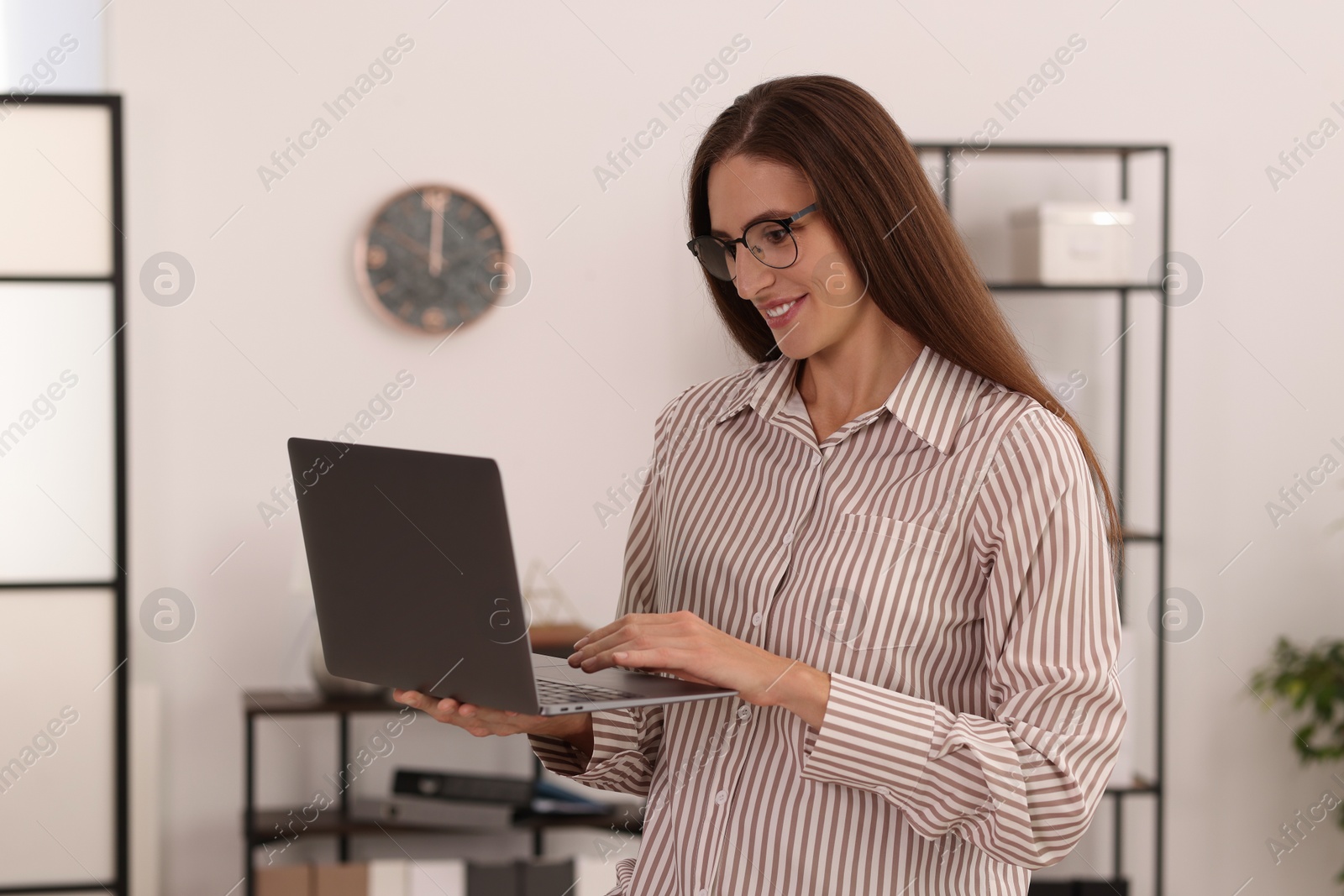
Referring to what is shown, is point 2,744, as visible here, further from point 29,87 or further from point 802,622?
point 802,622

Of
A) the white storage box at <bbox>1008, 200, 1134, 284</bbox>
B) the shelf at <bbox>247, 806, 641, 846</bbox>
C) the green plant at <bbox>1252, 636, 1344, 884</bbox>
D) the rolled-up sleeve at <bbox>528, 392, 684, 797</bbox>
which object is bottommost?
the shelf at <bbox>247, 806, 641, 846</bbox>

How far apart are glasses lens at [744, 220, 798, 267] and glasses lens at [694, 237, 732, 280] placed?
0.19 ft

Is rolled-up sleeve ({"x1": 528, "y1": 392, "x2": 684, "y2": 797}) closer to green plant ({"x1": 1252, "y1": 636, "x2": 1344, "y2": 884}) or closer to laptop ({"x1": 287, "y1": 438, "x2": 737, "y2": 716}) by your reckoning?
laptop ({"x1": 287, "y1": 438, "x2": 737, "y2": 716})

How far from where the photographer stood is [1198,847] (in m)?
3.04

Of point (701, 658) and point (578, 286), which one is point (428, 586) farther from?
point (578, 286)

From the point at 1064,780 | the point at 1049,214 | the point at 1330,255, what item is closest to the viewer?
the point at 1064,780

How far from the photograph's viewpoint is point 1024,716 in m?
1.12

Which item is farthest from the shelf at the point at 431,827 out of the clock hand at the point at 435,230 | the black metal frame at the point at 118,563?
the clock hand at the point at 435,230

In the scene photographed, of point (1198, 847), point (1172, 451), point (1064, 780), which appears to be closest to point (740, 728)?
point (1064, 780)

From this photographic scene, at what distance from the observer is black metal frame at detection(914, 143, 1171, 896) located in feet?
8.95

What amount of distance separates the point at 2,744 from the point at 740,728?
7.14 feet

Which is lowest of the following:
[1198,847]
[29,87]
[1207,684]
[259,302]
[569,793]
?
[1198,847]

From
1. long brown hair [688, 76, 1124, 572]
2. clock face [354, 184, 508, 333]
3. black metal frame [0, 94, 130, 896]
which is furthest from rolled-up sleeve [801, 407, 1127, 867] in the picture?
black metal frame [0, 94, 130, 896]

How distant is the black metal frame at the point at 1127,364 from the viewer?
Answer: 8.95 ft
